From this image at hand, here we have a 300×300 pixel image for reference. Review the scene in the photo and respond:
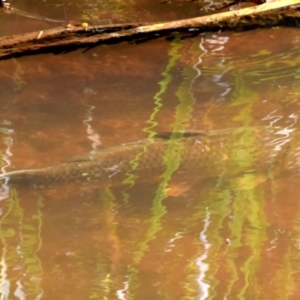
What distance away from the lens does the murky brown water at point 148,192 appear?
246 centimetres

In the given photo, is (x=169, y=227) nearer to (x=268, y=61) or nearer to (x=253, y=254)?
(x=253, y=254)

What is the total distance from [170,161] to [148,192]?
0.82ft

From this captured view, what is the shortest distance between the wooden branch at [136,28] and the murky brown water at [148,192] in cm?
9

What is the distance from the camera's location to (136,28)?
419 centimetres

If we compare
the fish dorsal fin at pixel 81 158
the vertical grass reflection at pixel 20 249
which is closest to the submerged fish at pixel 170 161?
the fish dorsal fin at pixel 81 158

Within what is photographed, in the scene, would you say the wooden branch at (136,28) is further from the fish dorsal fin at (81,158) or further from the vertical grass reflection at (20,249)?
the vertical grass reflection at (20,249)

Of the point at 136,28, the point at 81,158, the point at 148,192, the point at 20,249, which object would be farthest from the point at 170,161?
the point at 136,28

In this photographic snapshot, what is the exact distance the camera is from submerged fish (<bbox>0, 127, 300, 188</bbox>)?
2991 millimetres

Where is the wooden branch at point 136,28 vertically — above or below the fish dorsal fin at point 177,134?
above

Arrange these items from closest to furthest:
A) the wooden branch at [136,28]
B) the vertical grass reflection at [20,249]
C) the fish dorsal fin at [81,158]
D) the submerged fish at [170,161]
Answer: the vertical grass reflection at [20,249]
the submerged fish at [170,161]
the fish dorsal fin at [81,158]
the wooden branch at [136,28]

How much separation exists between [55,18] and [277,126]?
2.25m

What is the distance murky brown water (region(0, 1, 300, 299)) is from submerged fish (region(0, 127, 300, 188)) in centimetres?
7

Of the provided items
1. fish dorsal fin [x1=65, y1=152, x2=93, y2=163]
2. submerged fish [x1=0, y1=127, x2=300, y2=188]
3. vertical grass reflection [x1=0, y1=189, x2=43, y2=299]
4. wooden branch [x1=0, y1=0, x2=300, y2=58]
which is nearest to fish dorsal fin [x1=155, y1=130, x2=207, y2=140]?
submerged fish [x1=0, y1=127, x2=300, y2=188]

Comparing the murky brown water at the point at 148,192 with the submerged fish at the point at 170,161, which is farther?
the submerged fish at the point at 170,161
